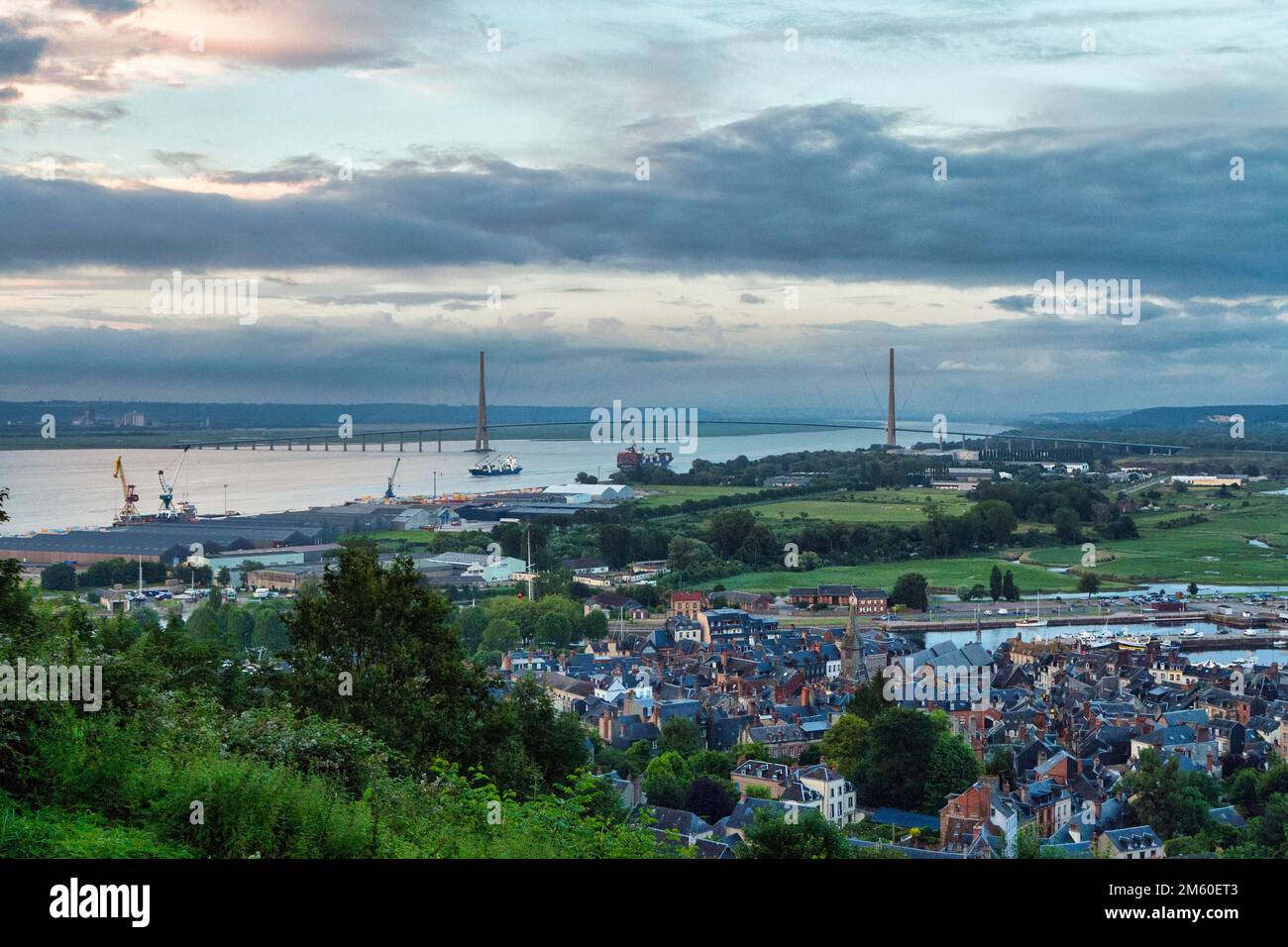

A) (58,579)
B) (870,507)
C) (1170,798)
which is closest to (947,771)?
(1170,798)

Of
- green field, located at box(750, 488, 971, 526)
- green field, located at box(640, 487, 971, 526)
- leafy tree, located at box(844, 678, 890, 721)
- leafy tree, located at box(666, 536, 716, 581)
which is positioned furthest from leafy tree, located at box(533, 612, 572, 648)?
green field, located at box(750, 488, 971, 526)

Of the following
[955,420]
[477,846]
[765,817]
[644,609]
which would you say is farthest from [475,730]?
[955,420]

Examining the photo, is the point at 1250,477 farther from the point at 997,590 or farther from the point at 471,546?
the point at 471,546

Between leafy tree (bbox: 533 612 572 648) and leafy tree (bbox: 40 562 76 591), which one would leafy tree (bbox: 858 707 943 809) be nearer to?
leafy tree (bbox: 533 612 572 648)

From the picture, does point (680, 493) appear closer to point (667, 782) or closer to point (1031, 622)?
point (1031, 622)

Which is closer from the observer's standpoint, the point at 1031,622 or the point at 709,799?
the point at 709,799
